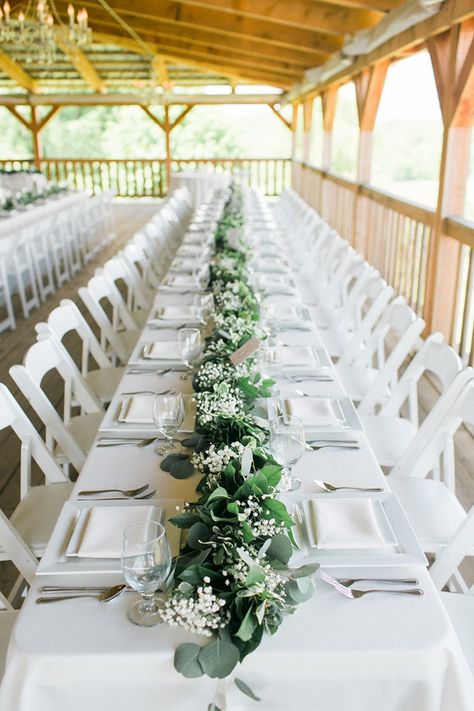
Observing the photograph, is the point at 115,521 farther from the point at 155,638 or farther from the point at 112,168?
the point at 112,168

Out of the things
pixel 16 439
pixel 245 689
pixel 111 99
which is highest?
pixel 111 99

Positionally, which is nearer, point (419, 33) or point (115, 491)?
point (115, 491)

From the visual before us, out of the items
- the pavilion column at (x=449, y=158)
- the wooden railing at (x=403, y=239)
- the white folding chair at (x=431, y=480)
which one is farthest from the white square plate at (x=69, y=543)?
the pavilion column at (x=449, y=158)

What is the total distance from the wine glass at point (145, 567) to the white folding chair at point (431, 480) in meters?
1.06

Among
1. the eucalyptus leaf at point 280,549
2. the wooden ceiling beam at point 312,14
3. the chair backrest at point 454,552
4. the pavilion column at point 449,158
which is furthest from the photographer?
the wooden ceiling beam at point 312,14

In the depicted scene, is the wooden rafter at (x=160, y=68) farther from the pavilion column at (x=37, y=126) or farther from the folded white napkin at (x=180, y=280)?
the folded white napkin at (x=180, y=280)

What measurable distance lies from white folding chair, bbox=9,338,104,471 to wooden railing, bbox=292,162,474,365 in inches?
102

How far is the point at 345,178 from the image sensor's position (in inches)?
352

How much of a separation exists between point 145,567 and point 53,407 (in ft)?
5.24

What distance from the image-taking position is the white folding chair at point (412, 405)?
2619mm

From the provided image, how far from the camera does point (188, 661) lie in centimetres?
130

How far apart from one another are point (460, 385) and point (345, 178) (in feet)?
22.9

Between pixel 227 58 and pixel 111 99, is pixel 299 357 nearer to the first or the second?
pixel 227 58

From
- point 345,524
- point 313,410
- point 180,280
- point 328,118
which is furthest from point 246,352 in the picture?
point 328,118
